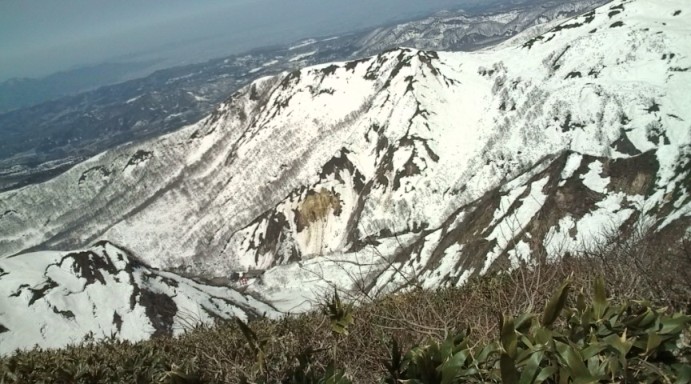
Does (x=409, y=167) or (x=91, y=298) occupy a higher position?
(x=409, y=167)

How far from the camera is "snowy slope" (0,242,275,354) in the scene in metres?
54.4

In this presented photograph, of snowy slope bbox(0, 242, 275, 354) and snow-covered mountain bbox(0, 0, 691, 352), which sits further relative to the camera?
snow-covered mountain bbox(0, 0, 691, 352)

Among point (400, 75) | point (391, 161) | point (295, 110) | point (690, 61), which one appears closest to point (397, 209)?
point (391, 161)

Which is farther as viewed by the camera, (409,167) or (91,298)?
(409,167)

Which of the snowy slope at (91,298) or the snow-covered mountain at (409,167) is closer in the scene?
the snowy slope at (91,298)

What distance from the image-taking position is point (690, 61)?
6334 cm

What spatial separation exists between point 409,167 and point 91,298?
53973 millimetres

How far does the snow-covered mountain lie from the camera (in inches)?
2169

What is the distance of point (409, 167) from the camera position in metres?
83.2

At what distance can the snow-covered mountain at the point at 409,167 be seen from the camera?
55094 mm

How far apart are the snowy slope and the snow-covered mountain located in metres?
0.95

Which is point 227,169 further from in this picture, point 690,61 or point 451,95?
point 690,61

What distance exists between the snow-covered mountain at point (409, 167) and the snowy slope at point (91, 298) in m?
0.95

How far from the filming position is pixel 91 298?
62438mm
